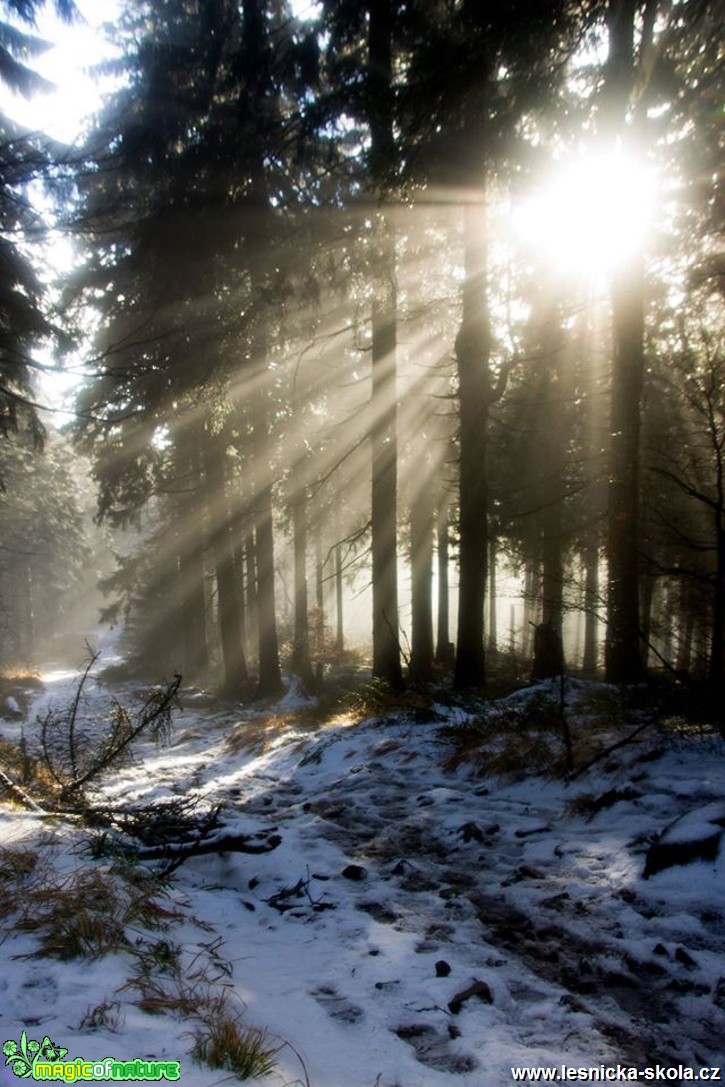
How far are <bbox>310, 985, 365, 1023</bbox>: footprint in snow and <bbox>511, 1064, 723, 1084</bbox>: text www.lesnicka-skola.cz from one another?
68 cm

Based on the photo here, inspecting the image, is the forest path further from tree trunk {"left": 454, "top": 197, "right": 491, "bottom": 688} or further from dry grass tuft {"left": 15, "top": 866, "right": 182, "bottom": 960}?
tree trunk {"left": 454, "top": 197, "right": 491, "bottom": 688}

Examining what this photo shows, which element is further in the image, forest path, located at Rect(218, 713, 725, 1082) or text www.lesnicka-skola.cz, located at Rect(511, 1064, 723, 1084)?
forest path, located at Rect(218, 713, 725, 1082)

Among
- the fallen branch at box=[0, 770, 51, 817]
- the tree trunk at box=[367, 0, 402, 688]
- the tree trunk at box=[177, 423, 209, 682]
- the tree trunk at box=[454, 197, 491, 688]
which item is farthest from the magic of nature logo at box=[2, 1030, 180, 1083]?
the tree trunk at box=[177, 423, 209, 682]

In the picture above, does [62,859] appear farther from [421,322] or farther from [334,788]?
[421,322]

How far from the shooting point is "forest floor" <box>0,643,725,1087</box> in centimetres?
228

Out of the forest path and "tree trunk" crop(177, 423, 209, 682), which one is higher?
"tree trunk" crop(177, 423, 209, 682)

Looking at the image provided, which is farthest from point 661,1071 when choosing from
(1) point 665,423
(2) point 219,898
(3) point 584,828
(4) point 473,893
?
(1) point 665,423

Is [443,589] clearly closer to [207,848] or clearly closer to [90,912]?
[207,848]

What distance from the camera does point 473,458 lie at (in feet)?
33.1

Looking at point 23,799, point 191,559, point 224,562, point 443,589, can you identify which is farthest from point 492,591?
point 23,799

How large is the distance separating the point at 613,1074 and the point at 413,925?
4.32 ft

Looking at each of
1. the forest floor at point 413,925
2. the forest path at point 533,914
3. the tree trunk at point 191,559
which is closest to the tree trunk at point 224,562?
the tree trunk at point 191,559

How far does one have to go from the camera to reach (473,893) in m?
3.71

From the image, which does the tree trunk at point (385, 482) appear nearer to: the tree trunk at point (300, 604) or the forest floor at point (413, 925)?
the tree trunk at point (300, 604)
